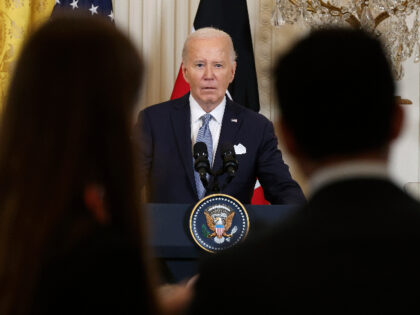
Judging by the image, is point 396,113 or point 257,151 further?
point 257,151

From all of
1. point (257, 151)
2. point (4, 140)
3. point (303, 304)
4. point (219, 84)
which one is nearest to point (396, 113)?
point (303, 304)

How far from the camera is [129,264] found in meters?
1.12

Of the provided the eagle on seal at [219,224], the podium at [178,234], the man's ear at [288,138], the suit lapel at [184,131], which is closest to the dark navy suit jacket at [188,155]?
the suit lapel at [184,131]

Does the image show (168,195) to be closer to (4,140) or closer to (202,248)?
(202,248)

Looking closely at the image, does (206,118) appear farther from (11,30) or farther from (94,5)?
(11,30)

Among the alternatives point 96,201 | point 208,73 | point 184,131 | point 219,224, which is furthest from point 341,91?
point 208,73

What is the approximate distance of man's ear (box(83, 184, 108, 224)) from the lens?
1093 millimetres

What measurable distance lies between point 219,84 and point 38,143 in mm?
3140

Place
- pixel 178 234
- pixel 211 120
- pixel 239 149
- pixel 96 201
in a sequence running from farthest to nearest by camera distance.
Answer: pixel 211 120 < pixel 239 149 < pixel 178 234 < pixel 96 201

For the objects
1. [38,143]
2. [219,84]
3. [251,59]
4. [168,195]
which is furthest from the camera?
[251,59]

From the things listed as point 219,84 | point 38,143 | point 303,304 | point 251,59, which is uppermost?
point 251,59

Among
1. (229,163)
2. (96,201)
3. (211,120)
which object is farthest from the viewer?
(211,120)

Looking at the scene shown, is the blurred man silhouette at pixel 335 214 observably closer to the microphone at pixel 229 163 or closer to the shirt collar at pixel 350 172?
the shirt collar at pixel 350 172

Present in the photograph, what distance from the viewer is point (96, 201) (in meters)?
1.10
